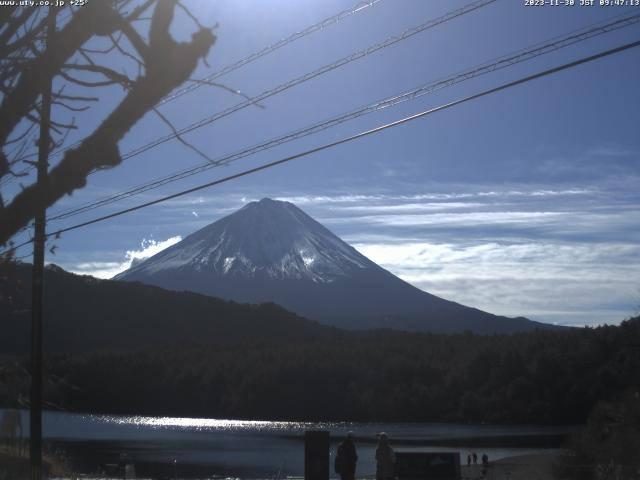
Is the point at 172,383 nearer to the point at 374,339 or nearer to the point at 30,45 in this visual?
the point at 374,339

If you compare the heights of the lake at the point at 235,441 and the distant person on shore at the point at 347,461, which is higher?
the distant person on shore at the point at 347,461

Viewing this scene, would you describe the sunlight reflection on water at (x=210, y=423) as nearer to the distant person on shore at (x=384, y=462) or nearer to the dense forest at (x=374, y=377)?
the dense forest at (x=374, y=377)

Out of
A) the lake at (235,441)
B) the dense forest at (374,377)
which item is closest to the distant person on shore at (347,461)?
the lake at (235,441)

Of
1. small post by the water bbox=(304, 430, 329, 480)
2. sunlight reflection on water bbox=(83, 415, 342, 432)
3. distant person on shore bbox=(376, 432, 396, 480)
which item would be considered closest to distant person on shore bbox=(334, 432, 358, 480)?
→ small post by the water bbox=(304, 430, 329, 480)

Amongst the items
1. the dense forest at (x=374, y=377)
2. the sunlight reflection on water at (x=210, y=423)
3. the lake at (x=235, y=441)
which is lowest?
the sunlight reflection on water at (x=210, y=423)

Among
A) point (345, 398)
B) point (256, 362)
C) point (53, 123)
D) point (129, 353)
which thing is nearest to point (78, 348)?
point (129, 353)

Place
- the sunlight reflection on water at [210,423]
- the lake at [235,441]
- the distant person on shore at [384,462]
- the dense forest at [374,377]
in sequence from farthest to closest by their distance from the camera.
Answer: the sunlight reflection on water at [210,423] < the dense forest at [374,377] < the lake at [235,441] < the distant person on shore at [384,462]
